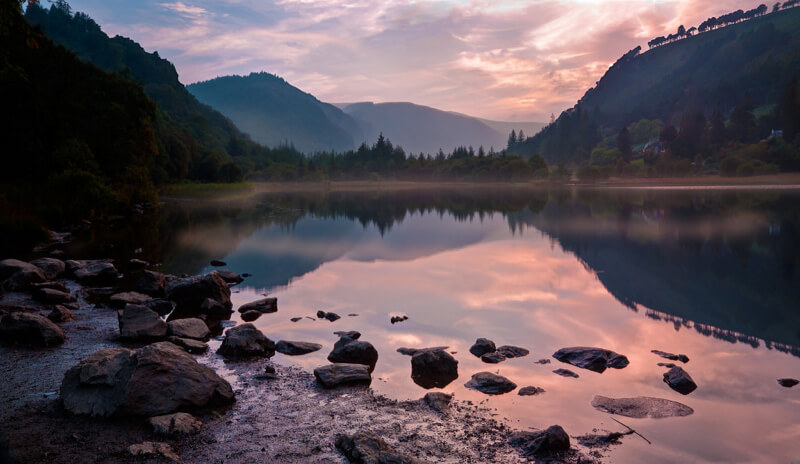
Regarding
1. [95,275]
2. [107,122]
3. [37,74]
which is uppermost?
[37,74]

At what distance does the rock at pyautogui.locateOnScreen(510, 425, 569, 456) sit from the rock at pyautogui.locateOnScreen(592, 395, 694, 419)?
1.67 m

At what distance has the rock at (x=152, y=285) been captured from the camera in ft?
50.2

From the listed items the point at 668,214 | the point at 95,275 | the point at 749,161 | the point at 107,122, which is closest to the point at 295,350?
the point at 95,275

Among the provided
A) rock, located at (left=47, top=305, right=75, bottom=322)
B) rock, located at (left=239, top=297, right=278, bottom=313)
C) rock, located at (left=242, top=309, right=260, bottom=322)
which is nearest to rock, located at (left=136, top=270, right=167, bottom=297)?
rock, located at (left=47, top=305, right=75, bottom=322)

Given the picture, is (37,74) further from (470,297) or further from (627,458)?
(627,458)

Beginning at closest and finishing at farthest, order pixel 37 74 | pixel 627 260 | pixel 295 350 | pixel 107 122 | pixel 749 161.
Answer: pixel 295 350 < pixel 627 260 < pixel 37 74 < pixel 107 122 < pixel 749 161

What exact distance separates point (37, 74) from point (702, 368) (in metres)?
53.1

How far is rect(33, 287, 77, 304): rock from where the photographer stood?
13727 millimetres

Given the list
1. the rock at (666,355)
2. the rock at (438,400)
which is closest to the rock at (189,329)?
the rock at (438,400)

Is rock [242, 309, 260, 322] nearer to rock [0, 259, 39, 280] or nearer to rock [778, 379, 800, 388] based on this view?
rock [0, 259, 39, 280]

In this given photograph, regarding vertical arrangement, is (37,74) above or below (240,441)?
above

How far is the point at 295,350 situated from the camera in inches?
415

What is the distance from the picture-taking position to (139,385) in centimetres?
719

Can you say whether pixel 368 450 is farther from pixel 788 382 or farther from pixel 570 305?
pixel 570 305
